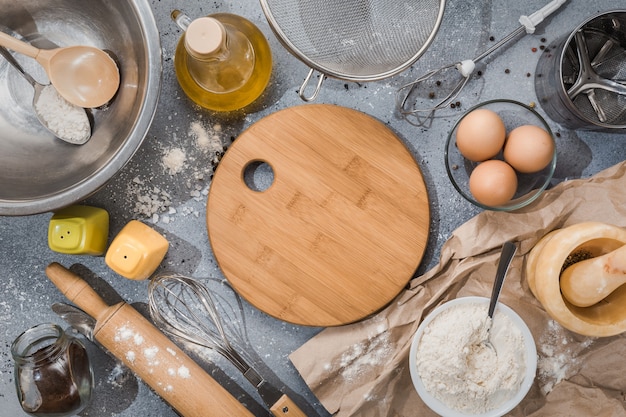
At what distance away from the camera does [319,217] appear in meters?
1.12

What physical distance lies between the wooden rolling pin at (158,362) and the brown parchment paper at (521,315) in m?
0.18

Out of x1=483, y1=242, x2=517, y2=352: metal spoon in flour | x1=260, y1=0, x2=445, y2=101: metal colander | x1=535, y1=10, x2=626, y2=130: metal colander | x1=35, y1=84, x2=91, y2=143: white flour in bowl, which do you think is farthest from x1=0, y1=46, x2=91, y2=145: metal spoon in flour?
x1=535, y1=10, x2=626, y2=130: metal colander

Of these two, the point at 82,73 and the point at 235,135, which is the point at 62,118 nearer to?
the point at 82,73

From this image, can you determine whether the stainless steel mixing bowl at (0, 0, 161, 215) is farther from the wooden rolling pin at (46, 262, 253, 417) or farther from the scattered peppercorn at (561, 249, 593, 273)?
the scattered peppercorn at (561, 249, 593, 273)

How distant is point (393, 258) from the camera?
1119 mm

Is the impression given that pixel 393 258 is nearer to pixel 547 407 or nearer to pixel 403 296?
pixel 403 296

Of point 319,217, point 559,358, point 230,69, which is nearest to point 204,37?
point 230,69

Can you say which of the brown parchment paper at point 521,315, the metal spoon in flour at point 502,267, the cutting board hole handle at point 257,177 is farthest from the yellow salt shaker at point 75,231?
the metal spoon in flour at point 502,267

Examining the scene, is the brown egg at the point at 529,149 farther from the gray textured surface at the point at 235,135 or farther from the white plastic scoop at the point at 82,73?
the white plastic scoop at the point at 82,73

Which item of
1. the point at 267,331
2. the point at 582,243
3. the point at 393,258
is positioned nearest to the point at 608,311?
the point at 582,243

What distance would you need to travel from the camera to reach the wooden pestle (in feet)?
3.06

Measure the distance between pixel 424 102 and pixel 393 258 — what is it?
34cm

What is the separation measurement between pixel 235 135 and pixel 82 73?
314mm

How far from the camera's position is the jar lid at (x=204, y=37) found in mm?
949
